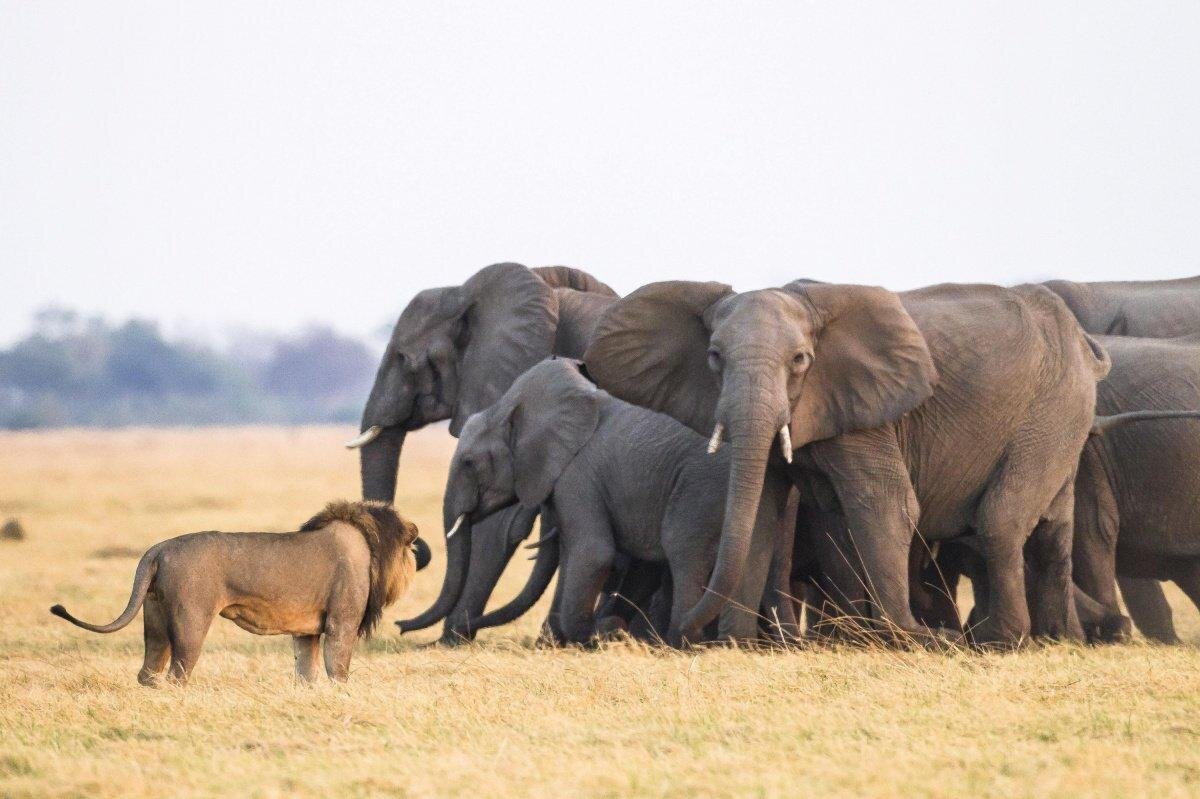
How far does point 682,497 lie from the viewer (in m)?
10.4

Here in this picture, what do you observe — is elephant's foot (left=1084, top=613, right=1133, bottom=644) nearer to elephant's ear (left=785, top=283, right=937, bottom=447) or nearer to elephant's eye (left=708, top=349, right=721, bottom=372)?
elephant's ear (left=785, top=283, right=937, bottom=447)

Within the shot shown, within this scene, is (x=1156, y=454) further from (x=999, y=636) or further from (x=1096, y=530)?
(x=999, y=636)

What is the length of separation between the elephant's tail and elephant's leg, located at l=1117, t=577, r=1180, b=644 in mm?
2167

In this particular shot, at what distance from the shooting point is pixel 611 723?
7258 mm

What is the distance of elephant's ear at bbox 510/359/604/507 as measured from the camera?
36.4 feet

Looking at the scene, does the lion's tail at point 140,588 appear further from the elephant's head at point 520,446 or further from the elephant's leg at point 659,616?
the elephant's leg at point 659,616

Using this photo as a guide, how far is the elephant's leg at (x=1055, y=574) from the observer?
10.3 metres

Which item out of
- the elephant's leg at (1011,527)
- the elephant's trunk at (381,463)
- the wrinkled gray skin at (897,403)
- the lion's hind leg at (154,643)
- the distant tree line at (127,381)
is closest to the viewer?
the lion's hind leg at (154,643)

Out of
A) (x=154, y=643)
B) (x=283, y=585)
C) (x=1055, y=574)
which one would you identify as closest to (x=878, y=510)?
(x=1055, y=574)

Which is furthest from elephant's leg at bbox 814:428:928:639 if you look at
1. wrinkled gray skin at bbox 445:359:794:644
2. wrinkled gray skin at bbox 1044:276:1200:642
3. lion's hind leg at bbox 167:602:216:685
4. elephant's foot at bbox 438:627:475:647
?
wrinkled gray skin at bbox 1044:276:1200:642

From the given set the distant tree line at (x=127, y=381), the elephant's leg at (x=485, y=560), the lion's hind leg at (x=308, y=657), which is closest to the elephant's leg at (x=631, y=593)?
the elephant's leg at (x=485, y=560)

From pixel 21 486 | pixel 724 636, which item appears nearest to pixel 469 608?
pixel 724 636

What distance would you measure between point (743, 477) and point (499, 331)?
4.50 meters

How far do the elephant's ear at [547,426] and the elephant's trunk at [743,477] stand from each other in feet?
7.64
